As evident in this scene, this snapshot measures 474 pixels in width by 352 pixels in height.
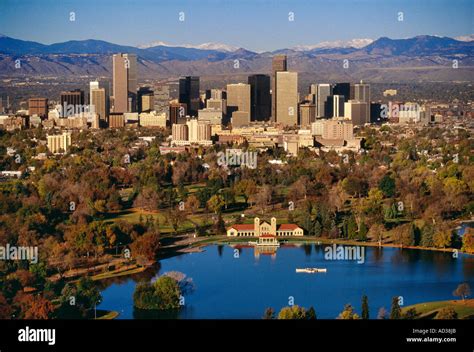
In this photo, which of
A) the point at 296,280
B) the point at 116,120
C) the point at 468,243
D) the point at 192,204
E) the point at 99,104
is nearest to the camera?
the point at 296,280

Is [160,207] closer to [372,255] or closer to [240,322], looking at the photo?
[372,255]

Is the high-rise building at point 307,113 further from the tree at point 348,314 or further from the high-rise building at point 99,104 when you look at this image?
the tree at point 348,314

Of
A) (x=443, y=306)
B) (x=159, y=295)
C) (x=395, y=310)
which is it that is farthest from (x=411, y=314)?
(x=159, y=295)

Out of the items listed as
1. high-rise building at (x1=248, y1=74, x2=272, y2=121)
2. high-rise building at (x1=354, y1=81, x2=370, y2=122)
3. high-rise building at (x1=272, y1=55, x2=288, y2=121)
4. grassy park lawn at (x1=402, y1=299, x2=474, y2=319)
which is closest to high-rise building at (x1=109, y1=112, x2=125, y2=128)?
high-rise building at (x1=248, y1=74, x2=272, y2=121)

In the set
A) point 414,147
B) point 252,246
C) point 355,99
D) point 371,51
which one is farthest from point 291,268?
point 355,99

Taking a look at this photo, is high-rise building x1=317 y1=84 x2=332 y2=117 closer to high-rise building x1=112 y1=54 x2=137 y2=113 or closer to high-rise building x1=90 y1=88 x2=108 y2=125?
high-rise building x1=112 y1=54 x2=137 y2=113

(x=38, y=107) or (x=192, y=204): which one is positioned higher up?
(x=38, y=107)

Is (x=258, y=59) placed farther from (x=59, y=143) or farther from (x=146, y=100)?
(x=146, y=100)
